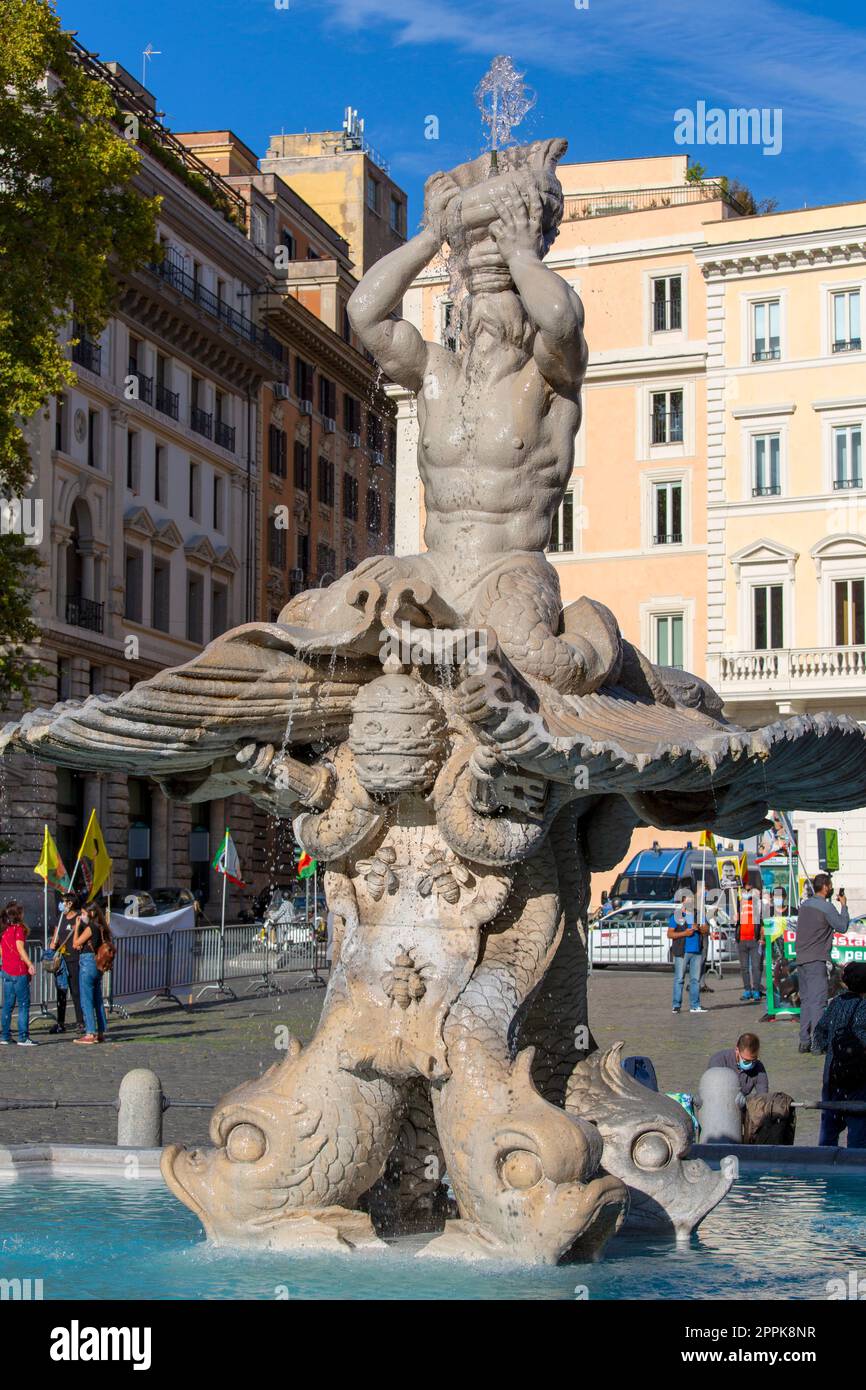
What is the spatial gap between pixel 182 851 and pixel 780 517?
16.7 metres

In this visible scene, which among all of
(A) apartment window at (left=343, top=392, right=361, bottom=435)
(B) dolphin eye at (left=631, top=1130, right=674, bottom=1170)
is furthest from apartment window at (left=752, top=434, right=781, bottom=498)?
(B) dolphin eye at (left=631, top=1130, right=674, bottom=1170)

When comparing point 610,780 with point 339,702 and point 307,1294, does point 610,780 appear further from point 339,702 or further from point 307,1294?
point 307,1294

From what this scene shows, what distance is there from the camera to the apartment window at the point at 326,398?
63500mm

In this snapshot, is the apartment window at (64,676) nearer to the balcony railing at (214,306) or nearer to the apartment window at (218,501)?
the balcony railing at (214,306)

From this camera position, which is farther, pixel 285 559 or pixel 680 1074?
pixel 285 559

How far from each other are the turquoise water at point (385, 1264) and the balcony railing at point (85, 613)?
3702 cm

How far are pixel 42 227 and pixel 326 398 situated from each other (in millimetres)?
39893

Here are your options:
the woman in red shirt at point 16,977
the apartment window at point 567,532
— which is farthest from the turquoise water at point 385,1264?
the apartment window at point 567,532

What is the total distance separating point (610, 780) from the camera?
20.9 feet

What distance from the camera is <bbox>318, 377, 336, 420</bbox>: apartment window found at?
63.5 m

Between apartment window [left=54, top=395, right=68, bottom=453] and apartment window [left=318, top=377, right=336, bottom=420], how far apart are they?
1988 cm

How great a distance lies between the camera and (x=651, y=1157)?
7.01 m
